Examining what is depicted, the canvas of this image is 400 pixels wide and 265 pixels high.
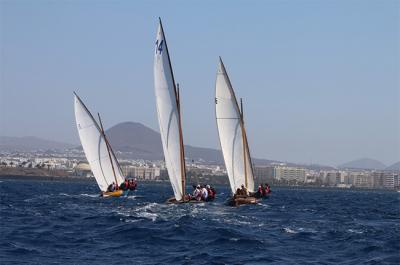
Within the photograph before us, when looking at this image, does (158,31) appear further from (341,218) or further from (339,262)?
(339,262)

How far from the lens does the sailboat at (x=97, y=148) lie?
85438 millimetres

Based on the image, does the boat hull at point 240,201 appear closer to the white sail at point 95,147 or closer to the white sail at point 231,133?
the white sail at point 231,133

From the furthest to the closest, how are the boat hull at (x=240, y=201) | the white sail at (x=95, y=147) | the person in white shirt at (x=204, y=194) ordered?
the white sail at (x=95, y=147)
the boat hull at (x=240, y=201)
the person in white shirt at (x=204, y=194)

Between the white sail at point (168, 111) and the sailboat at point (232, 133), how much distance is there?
670cm

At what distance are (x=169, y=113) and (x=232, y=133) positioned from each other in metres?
8.45

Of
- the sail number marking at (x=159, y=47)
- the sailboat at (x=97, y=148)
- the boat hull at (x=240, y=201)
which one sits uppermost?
the sail number marking at (x=159, y=47)

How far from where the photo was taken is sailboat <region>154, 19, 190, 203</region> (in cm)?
6322

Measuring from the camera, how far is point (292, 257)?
35.2 m

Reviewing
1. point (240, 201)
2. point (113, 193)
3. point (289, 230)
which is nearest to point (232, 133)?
point (240, 201)

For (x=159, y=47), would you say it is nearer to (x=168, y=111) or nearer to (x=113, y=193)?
(x=168, y=111)

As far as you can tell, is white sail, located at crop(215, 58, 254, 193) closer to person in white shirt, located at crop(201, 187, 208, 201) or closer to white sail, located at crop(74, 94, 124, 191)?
person in white shirt, located at crop(201, 187, 208, 201)

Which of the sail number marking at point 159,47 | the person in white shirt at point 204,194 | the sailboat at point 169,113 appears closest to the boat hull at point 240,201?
the person in white shirt at point 204,194

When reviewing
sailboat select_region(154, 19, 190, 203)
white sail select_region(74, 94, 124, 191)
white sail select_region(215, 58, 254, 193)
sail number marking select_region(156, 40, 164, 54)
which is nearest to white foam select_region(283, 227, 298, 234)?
sailboat select_region(154, 19, 190, 203)

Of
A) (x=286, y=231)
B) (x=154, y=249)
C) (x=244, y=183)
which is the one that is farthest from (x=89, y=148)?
(x=154, y=249)
